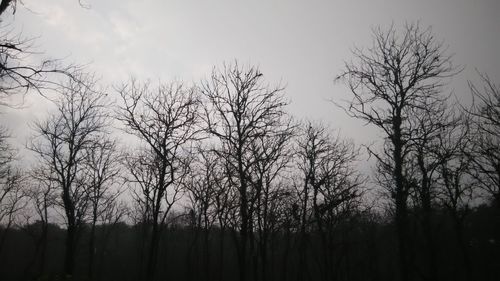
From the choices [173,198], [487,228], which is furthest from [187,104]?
[487,228]

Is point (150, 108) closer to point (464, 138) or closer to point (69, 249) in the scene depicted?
point (69, 249)

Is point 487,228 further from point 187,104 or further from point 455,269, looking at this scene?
point 187,104

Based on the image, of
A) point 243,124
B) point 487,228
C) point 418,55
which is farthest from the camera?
point 487,228

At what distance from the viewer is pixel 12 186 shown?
93.8 feet

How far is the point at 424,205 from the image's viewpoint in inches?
583

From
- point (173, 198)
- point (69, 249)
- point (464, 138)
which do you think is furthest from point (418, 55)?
point (69, 249)

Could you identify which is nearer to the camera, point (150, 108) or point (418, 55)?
point (418, 55)

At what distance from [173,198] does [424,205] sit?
492 inches

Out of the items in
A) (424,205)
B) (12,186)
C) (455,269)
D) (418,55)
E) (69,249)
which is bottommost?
(455,269)

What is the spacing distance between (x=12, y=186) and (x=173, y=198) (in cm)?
2095

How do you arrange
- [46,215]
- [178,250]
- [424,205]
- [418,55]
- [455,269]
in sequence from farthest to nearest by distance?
[178,250], [455,269], [46,215], [424,205], [418,55]

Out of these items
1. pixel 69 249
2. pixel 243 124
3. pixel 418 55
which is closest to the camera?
pixel 418 55

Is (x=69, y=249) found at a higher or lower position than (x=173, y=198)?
lower

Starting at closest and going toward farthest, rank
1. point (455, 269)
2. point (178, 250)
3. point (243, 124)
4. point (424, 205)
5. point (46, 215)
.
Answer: point (243, 124), point (424, 205), point (46, 215), point (455, 269), point (178, 250)
